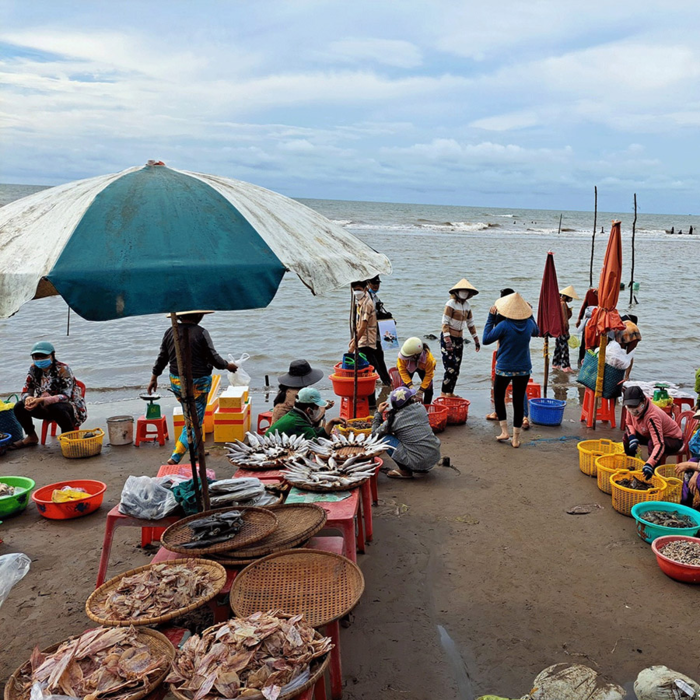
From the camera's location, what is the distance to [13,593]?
14.8 ft

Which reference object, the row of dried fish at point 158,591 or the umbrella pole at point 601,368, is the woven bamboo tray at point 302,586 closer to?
the row of dried fish at point 158,591

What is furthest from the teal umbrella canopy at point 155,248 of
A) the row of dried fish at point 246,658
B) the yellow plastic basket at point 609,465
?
the yellow plastic basket at point 609,465

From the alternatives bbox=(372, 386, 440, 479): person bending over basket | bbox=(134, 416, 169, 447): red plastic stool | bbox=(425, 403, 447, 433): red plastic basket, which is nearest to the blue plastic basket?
bbox=(425, 403, 447, 433): red plastic basket

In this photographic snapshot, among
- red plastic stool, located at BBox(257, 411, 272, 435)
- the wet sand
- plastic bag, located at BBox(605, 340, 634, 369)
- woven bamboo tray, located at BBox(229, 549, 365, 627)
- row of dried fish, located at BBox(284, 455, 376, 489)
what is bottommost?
the wet sand

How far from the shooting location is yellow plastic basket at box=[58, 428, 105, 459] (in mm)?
7375

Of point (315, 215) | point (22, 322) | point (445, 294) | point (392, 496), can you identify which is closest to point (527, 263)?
point (445, 294)

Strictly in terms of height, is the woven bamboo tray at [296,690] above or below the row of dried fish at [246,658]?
below

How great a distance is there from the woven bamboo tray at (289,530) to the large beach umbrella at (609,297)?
5024 mm

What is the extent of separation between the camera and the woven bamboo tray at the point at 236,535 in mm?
3602

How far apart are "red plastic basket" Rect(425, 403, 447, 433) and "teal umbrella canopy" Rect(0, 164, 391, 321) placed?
16.5 feet

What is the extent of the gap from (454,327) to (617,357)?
2316 millimetres

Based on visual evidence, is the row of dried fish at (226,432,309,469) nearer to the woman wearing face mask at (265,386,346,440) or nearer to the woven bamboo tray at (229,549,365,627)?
the woman wearing face mask at (265,386,346,440)

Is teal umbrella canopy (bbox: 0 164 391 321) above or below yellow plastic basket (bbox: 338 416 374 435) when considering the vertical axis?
above

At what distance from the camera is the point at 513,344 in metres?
7.58
